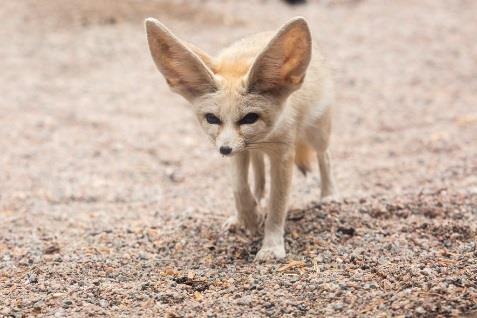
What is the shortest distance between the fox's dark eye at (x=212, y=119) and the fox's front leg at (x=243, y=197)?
60 cm

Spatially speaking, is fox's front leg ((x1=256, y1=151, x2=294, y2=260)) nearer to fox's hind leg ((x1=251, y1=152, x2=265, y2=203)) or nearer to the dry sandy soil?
the dry sandy soil

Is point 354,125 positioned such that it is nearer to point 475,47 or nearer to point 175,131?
point 175,131

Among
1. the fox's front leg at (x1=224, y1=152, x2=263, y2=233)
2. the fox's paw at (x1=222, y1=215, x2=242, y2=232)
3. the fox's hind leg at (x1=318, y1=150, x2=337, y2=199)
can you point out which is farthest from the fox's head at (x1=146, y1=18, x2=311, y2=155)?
the fox's hind leg at (x1=318, y1=150, x2=337, y2=199)

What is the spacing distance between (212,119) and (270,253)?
34.0 inches

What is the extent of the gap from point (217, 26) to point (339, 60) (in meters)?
Answer: 2.17

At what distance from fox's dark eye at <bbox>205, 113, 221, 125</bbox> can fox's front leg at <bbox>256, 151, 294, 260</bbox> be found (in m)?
0.55

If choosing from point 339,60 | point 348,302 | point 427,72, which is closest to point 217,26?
point 339,60

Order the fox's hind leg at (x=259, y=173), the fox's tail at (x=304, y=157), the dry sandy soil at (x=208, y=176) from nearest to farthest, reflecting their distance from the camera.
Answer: the dry sandy soil at (x=208, y=176)
the fox's hind leg at (x=259, y=173)
the fox's tail at (x=304, y=157)

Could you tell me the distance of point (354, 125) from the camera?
24.4ft

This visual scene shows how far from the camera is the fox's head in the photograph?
3.41 meters

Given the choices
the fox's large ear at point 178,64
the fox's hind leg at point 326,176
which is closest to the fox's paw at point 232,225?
the fox's hind leg at point 326,176

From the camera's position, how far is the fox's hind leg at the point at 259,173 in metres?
4.51

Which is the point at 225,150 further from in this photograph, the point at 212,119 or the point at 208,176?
the point at 208,176

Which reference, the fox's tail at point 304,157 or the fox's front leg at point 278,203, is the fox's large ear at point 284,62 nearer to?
the fox's front leg at point 278,203
